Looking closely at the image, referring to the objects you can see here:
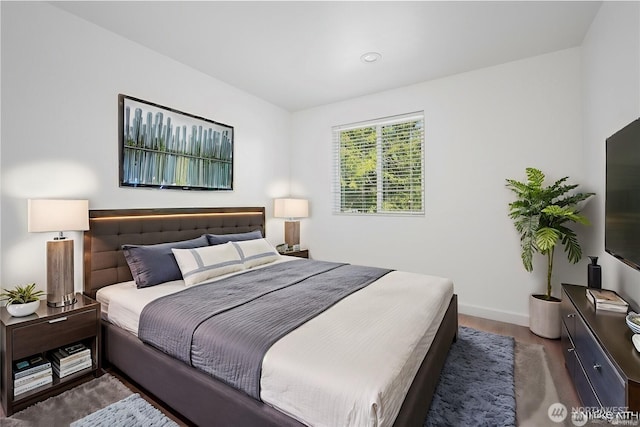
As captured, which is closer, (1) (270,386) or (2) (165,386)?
(1) (270,386)

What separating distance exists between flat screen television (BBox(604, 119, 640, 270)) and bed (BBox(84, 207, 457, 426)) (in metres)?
1.11

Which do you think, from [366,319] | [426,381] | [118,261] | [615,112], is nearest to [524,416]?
[426,381]

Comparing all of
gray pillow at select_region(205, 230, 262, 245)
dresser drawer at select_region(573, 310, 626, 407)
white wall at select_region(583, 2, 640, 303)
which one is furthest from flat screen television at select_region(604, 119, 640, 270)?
gray pillow at select_region(205, 230, 262, 245)

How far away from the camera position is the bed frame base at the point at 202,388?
1.36 metres

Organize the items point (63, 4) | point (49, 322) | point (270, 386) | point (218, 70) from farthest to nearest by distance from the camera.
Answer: point (218, 70)
point (63, 4)
point (49, 322)
point (270, 386)

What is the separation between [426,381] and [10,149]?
3.13 meters

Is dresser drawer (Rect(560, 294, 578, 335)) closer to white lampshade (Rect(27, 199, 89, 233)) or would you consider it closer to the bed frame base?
the bed frame base

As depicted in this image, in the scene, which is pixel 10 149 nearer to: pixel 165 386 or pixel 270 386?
pixel 165 386

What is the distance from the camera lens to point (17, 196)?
2.14m

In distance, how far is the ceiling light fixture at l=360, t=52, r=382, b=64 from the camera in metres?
2.99

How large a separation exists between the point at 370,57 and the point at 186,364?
10.2 ft

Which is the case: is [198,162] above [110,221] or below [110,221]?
above

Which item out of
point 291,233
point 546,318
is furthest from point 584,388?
point 291,233

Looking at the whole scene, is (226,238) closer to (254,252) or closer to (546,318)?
(254,252)
